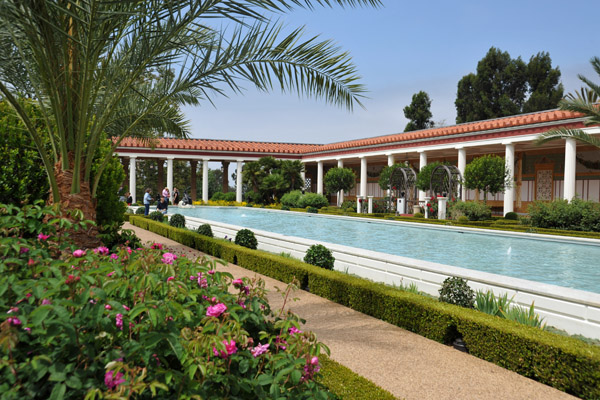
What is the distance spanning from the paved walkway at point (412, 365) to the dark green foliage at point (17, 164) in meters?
4.32

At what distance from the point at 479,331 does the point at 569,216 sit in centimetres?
1229

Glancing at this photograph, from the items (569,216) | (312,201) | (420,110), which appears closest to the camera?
(569,216)

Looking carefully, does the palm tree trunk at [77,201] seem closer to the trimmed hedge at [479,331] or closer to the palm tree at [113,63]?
the palm tree at [113,63]

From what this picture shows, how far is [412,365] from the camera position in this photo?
3398mm

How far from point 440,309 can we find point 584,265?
19.9ft

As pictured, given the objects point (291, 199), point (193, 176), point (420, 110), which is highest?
point (420, 110)

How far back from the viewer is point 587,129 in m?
15.9

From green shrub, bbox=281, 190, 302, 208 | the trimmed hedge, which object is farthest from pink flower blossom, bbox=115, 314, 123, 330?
green shrub, bbox=281, 190, 302, 208

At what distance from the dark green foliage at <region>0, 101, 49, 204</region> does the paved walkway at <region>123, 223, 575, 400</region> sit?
170 inches

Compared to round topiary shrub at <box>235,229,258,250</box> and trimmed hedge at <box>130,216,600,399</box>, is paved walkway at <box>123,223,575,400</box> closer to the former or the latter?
trimmed hedge at <box>130,216,600,399</box>

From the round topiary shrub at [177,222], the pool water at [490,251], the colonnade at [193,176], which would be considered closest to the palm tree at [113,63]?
the pool water at [490,251]

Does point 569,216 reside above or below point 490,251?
above

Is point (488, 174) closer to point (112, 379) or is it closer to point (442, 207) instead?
point (442, 207)

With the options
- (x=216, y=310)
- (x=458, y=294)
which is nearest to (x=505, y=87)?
(x=458, y=294)
